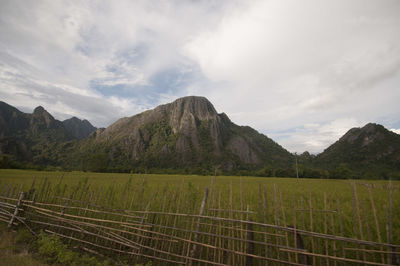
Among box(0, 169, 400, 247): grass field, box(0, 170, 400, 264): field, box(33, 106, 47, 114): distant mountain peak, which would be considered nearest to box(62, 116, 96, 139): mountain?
box(33, 106, 47, 114): distant mountain peak

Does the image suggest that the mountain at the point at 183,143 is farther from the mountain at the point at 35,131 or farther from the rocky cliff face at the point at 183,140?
the mountain at the point at 35,131

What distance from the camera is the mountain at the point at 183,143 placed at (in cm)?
8169

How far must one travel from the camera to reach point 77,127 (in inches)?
6289

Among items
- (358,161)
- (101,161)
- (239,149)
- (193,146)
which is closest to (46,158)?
(101,161)

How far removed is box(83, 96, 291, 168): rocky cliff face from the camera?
84.3 metres

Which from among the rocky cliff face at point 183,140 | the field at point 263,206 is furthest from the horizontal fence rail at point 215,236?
the rocky cliff face at point 183,140

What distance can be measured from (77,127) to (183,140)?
127758 mm

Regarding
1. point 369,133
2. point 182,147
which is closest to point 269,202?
point 182,147

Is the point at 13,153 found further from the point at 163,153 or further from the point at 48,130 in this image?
the point at 163,153

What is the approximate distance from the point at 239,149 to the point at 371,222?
88.0m

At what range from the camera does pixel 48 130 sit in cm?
11175

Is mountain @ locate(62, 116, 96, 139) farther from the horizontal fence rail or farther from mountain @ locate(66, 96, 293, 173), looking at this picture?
the horizontal fence rail

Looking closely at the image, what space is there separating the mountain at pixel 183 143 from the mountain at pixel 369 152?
19.6m

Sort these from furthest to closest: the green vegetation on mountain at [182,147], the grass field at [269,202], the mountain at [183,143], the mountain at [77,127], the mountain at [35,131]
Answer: the mountain at [77,127] → the mountain at [183,143] → the mountain at [35,131] → the green vegetation on mountain at [182,147] → the grass field at [269,202]
